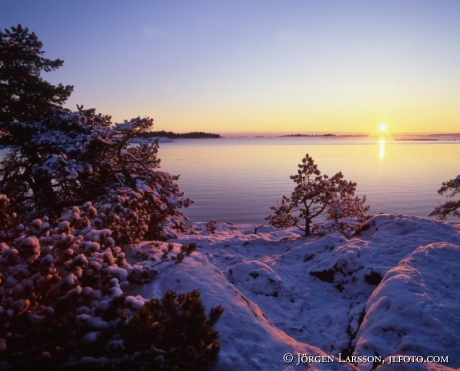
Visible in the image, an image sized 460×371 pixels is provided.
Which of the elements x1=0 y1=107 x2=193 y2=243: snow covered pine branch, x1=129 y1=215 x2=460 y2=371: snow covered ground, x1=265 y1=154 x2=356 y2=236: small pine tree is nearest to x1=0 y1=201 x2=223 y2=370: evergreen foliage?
x1=129 y1=215 x2=460 y2=371: snow covered ground

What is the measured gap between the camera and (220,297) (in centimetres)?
496

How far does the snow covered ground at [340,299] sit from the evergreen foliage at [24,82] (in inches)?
318

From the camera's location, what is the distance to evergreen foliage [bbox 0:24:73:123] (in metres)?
10.6

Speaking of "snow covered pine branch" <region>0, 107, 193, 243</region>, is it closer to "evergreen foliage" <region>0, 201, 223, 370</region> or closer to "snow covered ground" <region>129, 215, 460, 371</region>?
"snow covered ground" <region>129, 215, 460, 371</region>

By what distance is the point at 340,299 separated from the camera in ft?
22.5

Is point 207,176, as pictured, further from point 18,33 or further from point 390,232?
point 390,232

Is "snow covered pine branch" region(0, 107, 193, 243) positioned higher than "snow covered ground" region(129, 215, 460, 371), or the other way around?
"snow covered pine branch" region(0, 107, 193, 243)

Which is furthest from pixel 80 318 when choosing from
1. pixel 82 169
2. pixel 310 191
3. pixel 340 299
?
pixel 310 191

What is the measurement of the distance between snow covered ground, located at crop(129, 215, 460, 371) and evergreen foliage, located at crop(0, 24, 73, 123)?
26.5ft

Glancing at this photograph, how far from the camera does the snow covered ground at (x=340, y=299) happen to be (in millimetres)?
4094

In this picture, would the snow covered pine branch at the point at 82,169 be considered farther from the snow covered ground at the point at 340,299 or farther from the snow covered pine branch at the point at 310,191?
the snow covered pine branch at the point at 310,191

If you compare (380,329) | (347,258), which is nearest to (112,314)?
(380,329)

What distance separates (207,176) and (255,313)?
30.9m

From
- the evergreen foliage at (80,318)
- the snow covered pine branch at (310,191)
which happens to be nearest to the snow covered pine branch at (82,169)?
the snow covered pine branch at (310,191)
